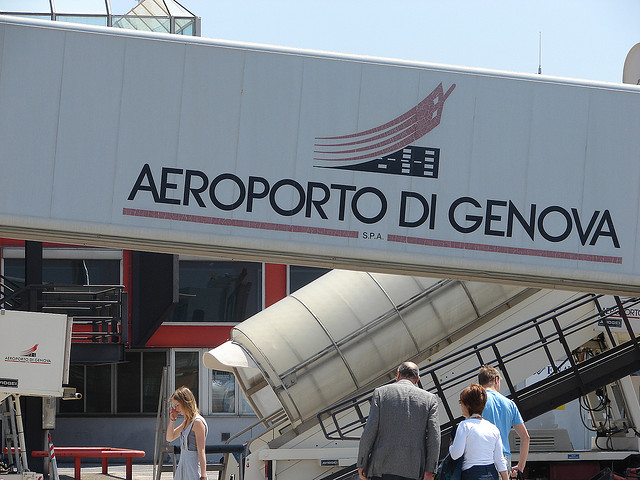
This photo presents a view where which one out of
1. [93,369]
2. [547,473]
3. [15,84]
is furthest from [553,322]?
[93,369]

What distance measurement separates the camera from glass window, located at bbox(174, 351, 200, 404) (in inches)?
922

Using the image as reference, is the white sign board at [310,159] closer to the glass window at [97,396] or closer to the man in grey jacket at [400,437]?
the man in grey jacket at [400,437]

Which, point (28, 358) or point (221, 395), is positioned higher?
point (28, 358)

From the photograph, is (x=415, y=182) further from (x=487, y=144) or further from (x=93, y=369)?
(x=93, y=369)

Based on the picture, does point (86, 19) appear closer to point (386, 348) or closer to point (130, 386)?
point (130, 386)

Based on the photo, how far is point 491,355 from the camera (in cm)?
1100

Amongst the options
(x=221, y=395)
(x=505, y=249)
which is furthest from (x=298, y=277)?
(x=505, y=249)

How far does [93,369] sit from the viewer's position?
23.4 m

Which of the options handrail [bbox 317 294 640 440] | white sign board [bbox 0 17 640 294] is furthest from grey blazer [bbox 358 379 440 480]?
handrail [bbox 317 294 640 440]

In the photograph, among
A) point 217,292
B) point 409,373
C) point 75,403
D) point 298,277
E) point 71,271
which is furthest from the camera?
point 298,277

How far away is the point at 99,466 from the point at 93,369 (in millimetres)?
2709

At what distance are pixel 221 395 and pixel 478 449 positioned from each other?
17428 millimetres

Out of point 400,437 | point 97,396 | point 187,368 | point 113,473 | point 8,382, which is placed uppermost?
point 400,437

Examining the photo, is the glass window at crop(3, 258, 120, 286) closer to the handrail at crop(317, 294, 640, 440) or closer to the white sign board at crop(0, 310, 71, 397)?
the white sign board at crop(0, 310, 71, 397)
